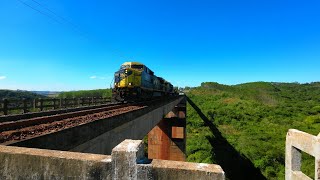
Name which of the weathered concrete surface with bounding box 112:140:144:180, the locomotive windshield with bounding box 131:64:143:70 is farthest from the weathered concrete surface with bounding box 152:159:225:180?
the locomotive windshield with bounding box 131:64:143:70

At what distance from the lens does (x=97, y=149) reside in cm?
672

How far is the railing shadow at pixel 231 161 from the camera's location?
31938 millimetres

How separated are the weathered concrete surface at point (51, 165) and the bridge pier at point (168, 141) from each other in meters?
29.3

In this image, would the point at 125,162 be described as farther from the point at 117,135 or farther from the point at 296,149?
the point at 296,149

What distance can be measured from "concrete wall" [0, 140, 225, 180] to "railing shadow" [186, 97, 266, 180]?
31.5 m

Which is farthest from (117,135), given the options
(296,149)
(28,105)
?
(28,105)

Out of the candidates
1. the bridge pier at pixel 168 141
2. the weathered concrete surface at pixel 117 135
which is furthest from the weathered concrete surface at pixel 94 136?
the bridge pier at pixel 168 141

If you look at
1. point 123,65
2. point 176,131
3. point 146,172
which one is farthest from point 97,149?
point 176,131

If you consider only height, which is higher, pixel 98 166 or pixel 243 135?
pixel 98 166

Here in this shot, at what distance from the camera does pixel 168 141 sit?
32875 millimetres

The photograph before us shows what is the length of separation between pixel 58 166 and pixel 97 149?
154 inches

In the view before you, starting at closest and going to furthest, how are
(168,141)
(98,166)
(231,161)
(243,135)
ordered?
(98,166)
(168,141)
(231,161)
(243,135)

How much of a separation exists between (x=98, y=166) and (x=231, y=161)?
36526mm

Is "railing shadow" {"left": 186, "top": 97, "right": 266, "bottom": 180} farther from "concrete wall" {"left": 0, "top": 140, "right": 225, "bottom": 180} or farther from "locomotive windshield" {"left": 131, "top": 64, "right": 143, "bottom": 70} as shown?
"concrete wall" {"left": 0, "top": 140, "right": 225, "bottom": 180}
